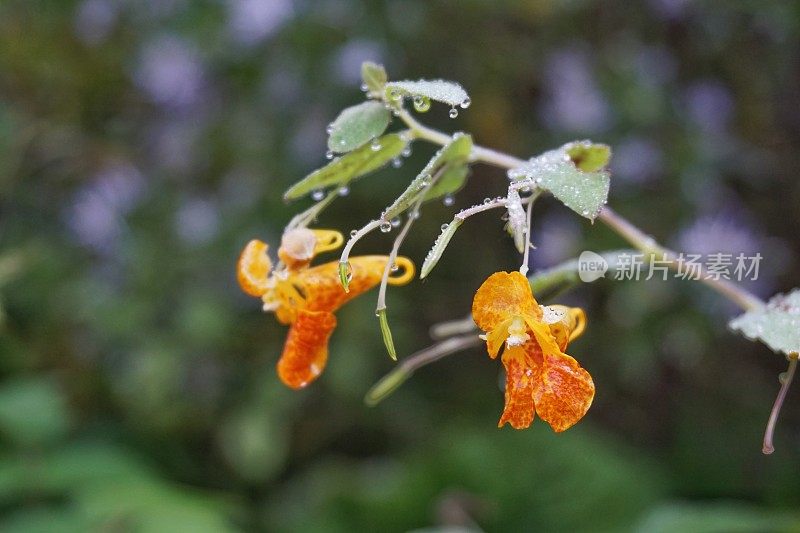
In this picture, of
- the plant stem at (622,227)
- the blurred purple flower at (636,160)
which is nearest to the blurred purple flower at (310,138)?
the blurred purple flower at (636,160)

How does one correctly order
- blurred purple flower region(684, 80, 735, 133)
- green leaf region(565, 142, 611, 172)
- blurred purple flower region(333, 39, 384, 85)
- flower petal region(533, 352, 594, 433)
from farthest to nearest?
blurred purple flower region(684, 80, 735, 133) < blurred purple flower region(333, 39, 384, 85) < green leaf region(565, 142, 611, 172) < flower petal region(533, 352, 594, 433)

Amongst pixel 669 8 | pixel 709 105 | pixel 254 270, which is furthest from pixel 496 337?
pixel 669 8

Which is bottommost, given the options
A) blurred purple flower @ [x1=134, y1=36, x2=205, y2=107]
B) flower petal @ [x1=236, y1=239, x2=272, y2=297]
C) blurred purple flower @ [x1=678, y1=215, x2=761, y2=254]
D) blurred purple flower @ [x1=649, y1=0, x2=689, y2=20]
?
flower petal @ [x1=236, y1=239, x2=272, y2=297]

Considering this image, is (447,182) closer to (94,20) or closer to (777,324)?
(777,324)

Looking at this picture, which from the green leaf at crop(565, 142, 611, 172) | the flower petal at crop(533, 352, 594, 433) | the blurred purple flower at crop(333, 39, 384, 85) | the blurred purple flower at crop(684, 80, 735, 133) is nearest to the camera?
the flower petal at crop(533, 352, 594, 433)

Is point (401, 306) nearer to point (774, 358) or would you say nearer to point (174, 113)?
point (174, 113)

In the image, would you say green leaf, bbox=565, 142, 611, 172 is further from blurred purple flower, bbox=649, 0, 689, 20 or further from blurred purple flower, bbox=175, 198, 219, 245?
blurred purple flower, bbox=649, 0, 689, 20

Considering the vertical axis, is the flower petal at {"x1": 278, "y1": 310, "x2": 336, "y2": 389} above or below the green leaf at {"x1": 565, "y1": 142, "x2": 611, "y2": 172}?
below

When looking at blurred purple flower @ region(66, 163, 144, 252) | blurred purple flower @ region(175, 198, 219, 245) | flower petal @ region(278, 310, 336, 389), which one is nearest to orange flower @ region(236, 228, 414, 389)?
flower petal @ region(278, 310, 336, 389)

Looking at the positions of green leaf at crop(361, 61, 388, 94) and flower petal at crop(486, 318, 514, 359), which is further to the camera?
green leaf at crop(361, 61, 388, 94)
